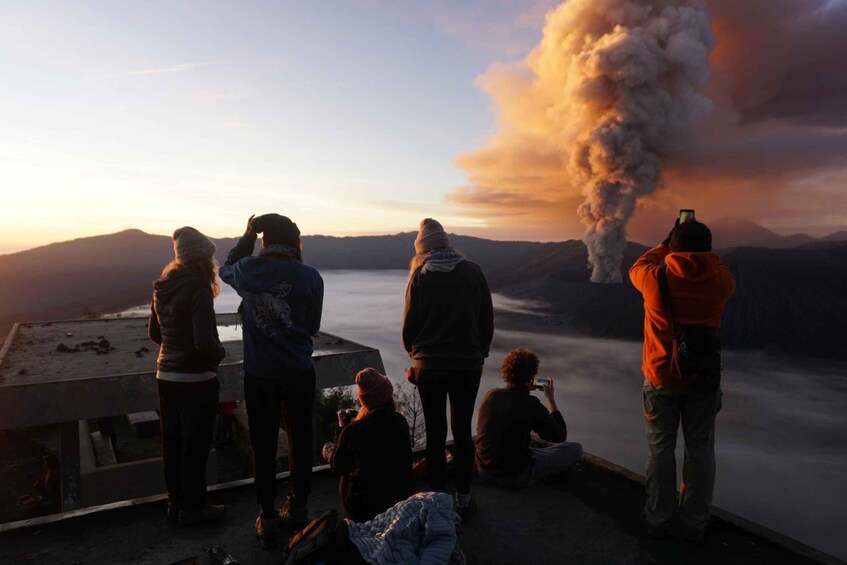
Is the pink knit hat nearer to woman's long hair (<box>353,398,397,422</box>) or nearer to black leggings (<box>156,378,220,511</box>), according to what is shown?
woman's long hair (<box>353,398,397,422</box>)

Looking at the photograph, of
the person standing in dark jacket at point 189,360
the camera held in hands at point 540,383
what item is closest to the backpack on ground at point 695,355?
the camera held in hands at point 540,383

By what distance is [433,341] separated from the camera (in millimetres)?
3879

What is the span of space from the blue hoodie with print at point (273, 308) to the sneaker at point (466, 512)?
1726mm

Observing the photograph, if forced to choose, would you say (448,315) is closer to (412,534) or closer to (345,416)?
(345,416)

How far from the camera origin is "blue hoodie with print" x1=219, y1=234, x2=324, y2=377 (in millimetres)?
3512

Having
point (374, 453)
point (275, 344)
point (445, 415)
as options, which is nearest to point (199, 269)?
point (275, 344)

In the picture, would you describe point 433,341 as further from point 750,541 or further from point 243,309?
point 750,541

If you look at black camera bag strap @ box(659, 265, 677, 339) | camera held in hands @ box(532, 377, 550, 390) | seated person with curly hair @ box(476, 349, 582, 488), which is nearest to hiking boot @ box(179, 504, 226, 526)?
seated person with curly hair @ box(476, 349, 582, 488)

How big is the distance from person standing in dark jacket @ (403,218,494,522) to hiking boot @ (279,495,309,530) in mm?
1133

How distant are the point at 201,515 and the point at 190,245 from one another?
6.76ft

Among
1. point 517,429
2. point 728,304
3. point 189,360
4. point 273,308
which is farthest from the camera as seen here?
point 728,304

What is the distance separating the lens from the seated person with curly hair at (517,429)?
442 centimetres

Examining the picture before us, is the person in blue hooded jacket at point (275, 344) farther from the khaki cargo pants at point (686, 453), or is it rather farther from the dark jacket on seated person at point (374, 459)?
the khaki cargo pants at point (686, 453)

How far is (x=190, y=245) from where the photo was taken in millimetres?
3762
